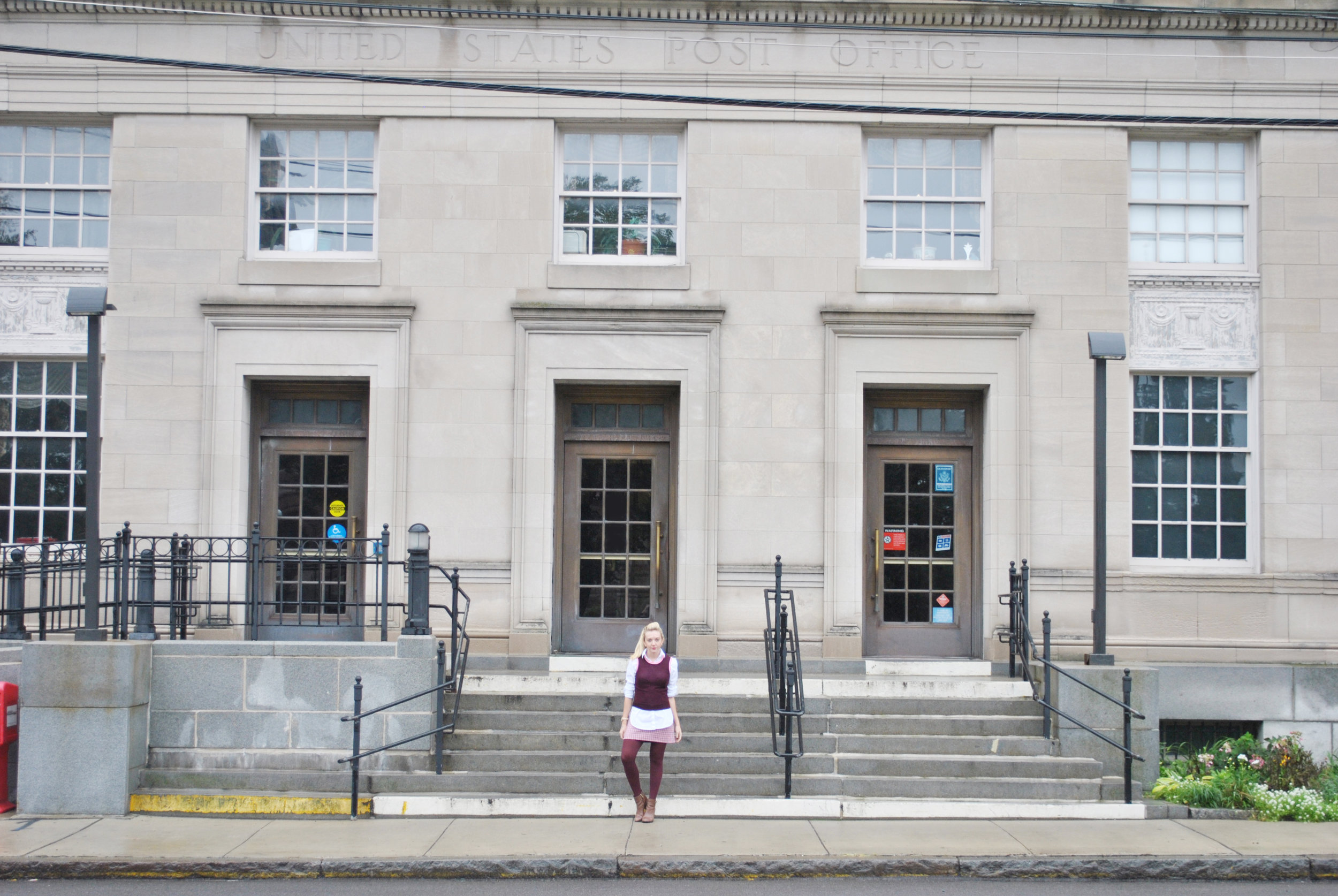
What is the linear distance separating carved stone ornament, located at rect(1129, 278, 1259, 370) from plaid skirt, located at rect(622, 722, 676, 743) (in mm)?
6946

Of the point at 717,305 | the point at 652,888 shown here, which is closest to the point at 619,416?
the point at 717,305

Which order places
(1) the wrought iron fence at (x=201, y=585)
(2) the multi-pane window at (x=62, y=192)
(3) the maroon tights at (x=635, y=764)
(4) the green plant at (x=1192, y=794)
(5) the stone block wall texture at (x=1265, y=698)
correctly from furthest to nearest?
(2) the multi-pane window at (x=62, y=192), (5) the stone block wall texture at (x=1265, y=698), (1) the wrought iron fence at (x=201, y=585), (4) the green plant at (x=1192, y=794), (3) the maroon tights at (x=635, y=764)

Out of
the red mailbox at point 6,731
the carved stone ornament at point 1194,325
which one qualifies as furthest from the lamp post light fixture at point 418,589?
the carved stone ornament at point 1194,325

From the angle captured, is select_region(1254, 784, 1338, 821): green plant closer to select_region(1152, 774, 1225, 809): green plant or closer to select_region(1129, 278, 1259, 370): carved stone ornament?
select_region(1152, 774, 1225, 809): green plant

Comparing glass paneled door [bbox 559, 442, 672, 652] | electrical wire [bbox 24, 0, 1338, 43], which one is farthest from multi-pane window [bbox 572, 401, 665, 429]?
electrical wire [bbox 24, 0, 1338, 43]

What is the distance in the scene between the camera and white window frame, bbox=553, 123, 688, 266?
12398 millimetres

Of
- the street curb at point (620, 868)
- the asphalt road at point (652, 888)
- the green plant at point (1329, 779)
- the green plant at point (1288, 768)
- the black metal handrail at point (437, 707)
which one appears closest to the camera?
the asphalt road at point (652, 888)

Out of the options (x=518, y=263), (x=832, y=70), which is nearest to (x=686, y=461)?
(x=518, y=263)

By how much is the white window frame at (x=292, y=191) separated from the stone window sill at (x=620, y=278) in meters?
2.07

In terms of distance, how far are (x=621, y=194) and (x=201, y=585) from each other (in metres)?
6.26

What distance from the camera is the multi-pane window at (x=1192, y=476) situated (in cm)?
1241

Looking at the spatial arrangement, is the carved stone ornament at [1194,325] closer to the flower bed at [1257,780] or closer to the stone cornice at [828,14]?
the stone cornice at [828,14]

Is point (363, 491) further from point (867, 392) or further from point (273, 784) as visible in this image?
point (867, 392)

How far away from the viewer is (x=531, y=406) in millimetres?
12109
